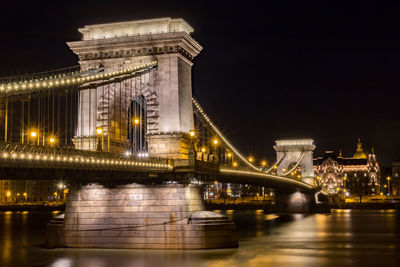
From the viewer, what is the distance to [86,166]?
30.6m

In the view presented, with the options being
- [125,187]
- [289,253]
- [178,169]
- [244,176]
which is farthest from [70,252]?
[244,176]

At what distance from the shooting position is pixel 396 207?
401ft

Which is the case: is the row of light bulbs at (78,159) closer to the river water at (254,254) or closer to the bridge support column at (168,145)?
the bridge support column at (168,145)

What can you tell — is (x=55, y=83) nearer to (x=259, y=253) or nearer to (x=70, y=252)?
(x=70, y=252)

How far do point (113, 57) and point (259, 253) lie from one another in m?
19.3

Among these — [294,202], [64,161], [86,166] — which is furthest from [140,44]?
[294,202]

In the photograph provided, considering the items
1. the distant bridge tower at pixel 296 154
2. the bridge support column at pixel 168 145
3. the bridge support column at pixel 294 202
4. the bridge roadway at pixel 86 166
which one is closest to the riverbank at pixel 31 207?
the distant bridge tower at pixel 296 154

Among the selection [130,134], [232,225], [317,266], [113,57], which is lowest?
[317,266]

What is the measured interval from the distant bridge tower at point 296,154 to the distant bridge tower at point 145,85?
78.0m

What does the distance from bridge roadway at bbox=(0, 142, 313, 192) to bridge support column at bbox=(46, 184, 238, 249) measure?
149 centimetres

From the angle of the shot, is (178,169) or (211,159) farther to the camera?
(211,159)

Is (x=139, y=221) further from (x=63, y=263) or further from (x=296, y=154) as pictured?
(x=296, y=154)

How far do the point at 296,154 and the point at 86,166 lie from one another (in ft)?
325

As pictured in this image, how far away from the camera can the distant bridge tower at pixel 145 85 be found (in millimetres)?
45969
